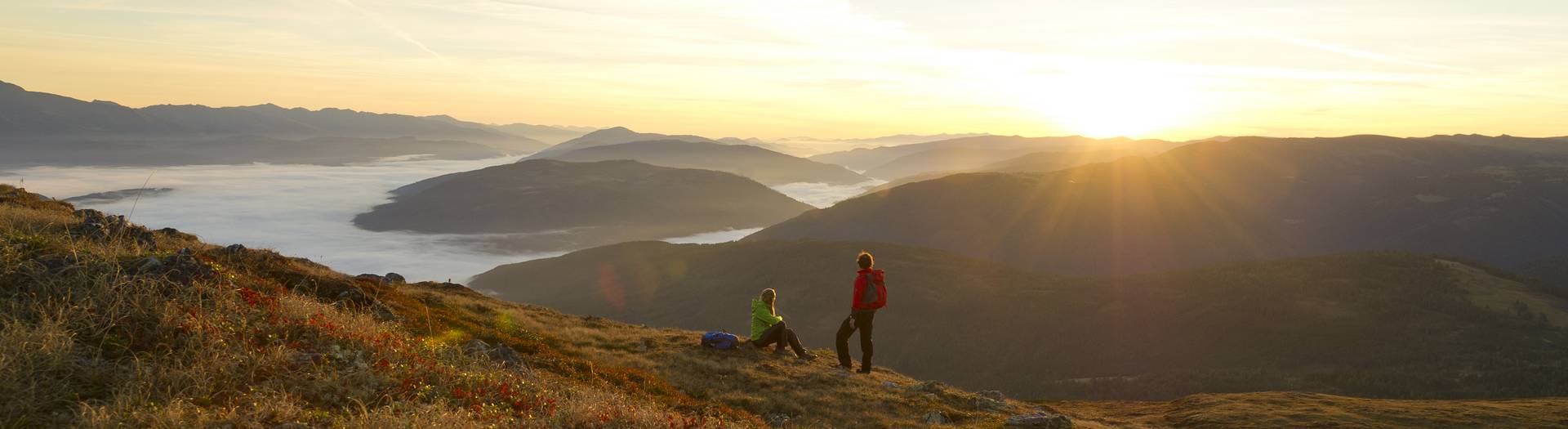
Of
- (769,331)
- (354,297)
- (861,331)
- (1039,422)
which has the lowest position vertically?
(1039,422)

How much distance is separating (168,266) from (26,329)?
2.19 metres

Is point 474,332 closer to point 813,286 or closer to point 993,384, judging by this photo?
point 993,384

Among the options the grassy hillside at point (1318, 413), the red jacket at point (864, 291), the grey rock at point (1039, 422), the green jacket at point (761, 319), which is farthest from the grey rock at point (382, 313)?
the grassy hillside at point (1318, 413)

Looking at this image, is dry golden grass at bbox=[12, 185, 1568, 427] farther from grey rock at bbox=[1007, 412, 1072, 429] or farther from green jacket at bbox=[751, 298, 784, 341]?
green jacket at bbox=[751, 298, 784, 341]

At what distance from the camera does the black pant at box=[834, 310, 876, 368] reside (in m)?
18.5

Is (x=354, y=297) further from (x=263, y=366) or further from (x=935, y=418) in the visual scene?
(x=935, y=418)

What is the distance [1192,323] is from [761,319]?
281ft

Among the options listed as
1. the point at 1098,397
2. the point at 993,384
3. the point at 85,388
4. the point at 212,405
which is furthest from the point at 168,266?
the point at 993,384

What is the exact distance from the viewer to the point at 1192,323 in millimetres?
90250

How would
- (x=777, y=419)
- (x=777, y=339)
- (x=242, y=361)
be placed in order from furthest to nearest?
(x=777, y=339)
(x=777, y=419)
(x=242, y=361)

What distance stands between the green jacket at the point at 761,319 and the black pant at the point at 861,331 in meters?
1.93

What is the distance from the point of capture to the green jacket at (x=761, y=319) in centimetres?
2109

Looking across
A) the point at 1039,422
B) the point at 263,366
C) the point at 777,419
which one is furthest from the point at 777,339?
the point at 263,366

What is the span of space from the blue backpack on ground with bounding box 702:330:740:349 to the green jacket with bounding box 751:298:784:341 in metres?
0.59
